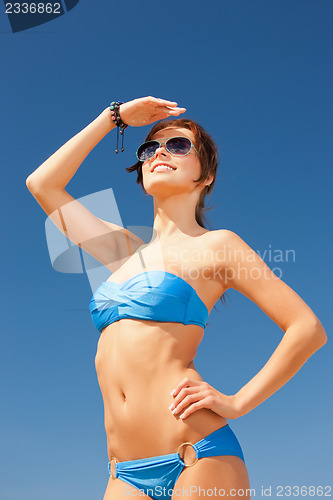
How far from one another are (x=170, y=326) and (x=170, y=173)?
1.40 metres

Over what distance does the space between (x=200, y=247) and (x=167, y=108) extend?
4.56 feet

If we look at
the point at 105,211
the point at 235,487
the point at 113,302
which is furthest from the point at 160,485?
the point at 105,211

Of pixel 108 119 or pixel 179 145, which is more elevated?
pixel 108 119

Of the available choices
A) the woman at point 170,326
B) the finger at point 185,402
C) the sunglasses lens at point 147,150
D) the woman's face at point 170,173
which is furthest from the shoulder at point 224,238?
the finger at point 185,402

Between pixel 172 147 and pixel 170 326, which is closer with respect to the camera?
pixel 170 326

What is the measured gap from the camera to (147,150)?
16.2 ft

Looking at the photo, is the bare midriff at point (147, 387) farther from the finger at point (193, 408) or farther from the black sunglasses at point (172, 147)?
the black sunglasses at point (172, 147)

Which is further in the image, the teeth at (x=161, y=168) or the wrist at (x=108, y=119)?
the wrist at (x=108, y=119)

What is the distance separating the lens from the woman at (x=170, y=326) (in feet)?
12.0

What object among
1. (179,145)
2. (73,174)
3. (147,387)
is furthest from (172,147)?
(147,387)

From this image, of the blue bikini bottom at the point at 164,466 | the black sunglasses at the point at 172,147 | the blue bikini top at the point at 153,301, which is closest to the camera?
the blue bikini bottom at the point at 164,466

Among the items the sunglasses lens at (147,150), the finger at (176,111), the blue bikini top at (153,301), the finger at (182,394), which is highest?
the finger at (176,111)

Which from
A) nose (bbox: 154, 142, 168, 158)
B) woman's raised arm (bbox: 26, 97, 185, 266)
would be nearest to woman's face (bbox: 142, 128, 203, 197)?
nose (bbox: 154, 142, 168, 158)

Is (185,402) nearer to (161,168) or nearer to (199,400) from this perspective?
(199,400)
